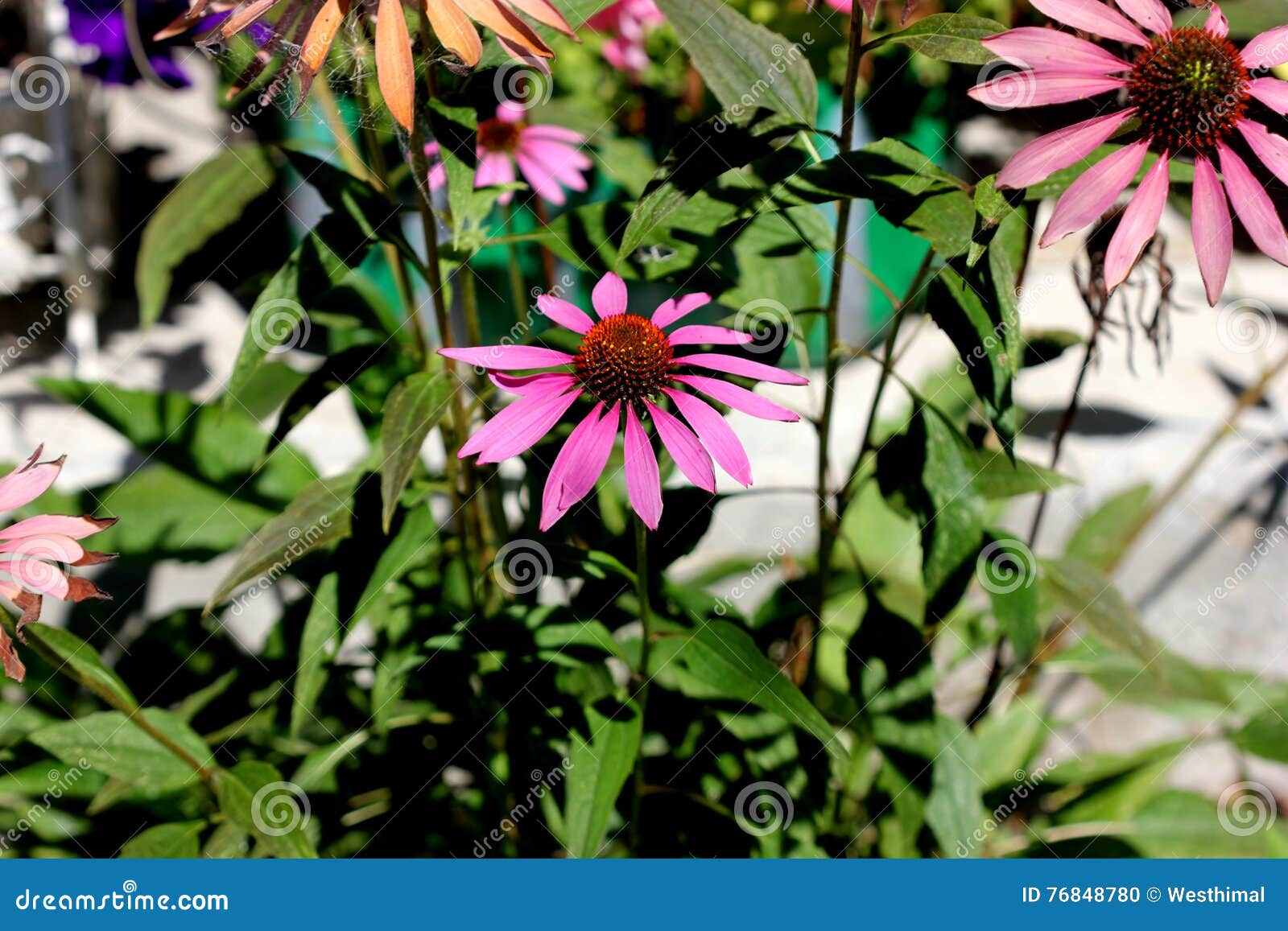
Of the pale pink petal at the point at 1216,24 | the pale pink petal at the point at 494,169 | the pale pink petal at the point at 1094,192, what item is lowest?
the pale pink petal at the point at 1094,192

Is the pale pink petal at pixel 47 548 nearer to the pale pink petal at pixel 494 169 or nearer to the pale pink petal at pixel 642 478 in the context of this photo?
the pale pink petal at pixel 642 478

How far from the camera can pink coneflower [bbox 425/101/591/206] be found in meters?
1.08

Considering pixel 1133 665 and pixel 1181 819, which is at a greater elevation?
pixel 1133 665

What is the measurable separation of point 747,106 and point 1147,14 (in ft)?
0.84

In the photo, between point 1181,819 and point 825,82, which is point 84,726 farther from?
point 825,82

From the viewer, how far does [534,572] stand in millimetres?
896

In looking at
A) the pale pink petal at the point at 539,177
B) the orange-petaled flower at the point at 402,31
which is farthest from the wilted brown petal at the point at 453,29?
the pale pink petal at the point at 539,177

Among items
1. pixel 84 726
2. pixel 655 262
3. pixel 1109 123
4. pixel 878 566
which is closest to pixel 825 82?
pixel 878 566

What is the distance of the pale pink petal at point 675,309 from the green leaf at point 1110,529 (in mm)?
741

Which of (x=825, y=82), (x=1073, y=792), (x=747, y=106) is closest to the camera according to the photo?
(x=747, y=106)

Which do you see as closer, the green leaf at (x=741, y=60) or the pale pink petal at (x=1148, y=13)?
the pale pink petal at (x=1148, y=13)

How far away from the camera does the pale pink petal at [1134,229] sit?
637 millimetres

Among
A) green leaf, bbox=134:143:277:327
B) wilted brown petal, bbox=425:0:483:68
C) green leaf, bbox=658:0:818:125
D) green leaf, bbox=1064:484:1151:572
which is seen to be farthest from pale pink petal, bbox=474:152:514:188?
green leaf, bbox=1064:484:1151:572

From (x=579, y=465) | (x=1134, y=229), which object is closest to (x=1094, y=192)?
(x=1134, y=229)
